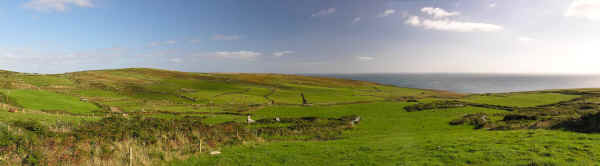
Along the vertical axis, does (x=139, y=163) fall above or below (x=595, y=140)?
below

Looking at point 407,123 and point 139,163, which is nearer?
point 139,163

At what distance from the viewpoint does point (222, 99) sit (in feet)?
276

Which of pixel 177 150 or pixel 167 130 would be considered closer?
pixel 177 150

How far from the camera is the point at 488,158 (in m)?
14.0

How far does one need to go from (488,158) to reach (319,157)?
34.0ft

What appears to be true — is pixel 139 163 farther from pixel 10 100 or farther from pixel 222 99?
pixel 222 99

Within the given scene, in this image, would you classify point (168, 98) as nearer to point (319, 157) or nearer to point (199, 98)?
point (199, 98)

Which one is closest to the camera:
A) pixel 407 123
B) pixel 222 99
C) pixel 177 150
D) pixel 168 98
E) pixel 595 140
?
pixel 595 140

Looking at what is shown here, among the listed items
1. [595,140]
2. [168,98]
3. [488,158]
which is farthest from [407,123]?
[168,98]

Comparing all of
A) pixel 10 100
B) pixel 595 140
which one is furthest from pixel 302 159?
pixel 10 100

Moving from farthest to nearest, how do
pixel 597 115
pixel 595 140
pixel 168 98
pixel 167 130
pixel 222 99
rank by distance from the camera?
pixel 222 99
pixel 168 98
pixel 167 130
pixel 597 115
pixel 595 140

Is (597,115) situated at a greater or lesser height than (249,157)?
greater

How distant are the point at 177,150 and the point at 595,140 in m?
30.3

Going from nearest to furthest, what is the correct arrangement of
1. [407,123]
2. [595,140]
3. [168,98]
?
[595,140] → [407,123] → [168,98]
